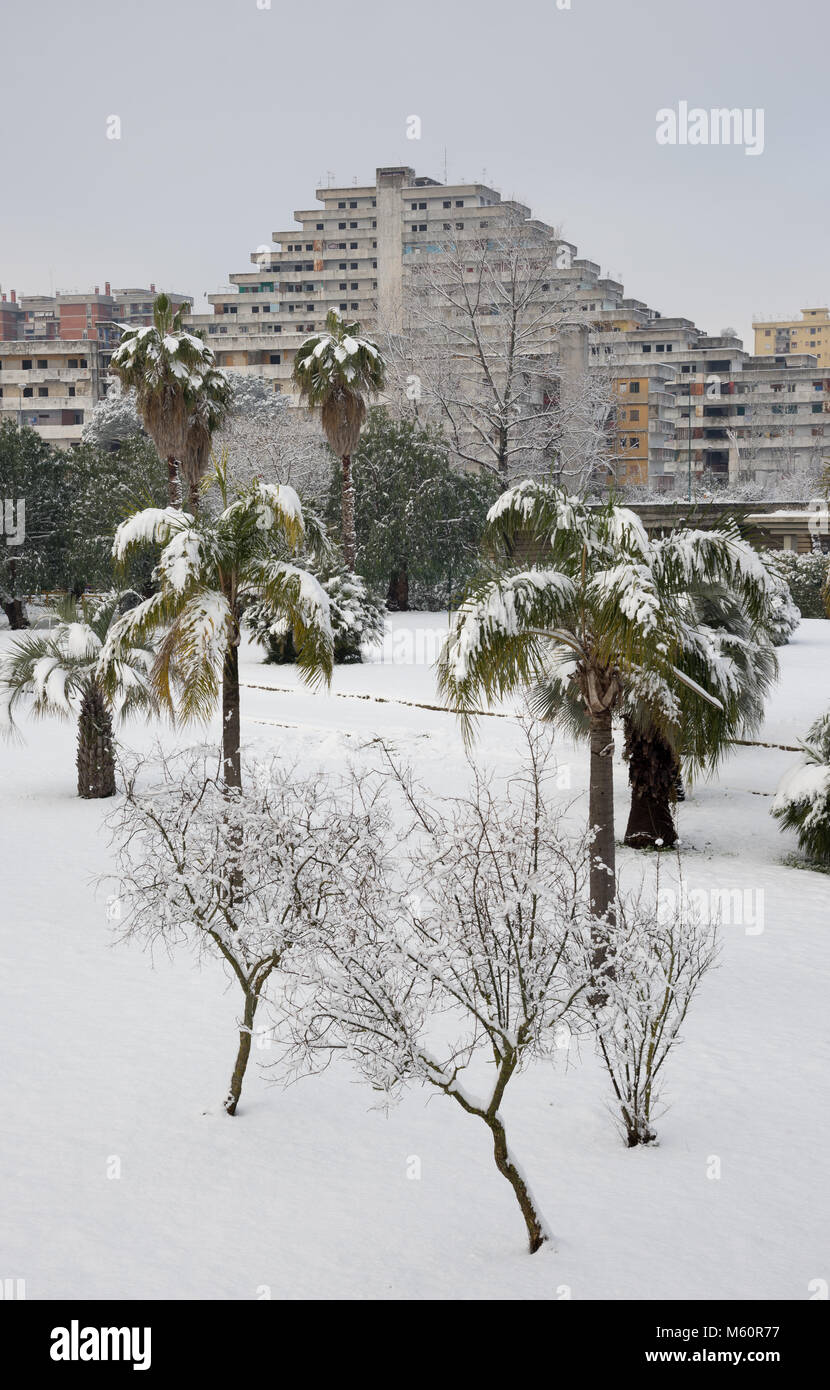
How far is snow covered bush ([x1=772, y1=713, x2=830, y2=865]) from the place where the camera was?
16.1m

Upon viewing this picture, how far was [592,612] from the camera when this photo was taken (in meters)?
12.0

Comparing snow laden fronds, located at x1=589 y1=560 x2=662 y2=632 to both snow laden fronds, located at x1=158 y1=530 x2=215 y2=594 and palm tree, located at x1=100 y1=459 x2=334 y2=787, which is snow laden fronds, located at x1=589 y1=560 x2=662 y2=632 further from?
snow laden fronds, located at x1=158 y1=530 x2=215 y2=594

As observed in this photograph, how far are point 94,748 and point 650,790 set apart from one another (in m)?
8.35

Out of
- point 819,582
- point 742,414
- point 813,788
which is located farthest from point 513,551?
point 742,414

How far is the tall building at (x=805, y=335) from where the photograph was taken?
164 meters

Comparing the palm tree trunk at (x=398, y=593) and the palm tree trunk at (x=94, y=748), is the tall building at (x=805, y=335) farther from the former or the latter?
the palm tree trunk at (x=94, y=748)

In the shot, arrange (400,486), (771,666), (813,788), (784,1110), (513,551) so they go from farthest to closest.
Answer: (400,486) → (771,666) → (813,788) → (513,551) → (784,1110)

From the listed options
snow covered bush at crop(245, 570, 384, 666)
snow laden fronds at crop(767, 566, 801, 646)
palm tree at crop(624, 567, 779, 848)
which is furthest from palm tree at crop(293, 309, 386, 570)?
palm tree at crop(624, 567, 779, 848)

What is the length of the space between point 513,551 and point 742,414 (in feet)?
333

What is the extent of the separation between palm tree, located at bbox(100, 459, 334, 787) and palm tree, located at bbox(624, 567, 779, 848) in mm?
3792

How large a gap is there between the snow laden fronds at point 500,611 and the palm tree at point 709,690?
2.63m

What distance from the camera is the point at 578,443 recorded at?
1941 inches

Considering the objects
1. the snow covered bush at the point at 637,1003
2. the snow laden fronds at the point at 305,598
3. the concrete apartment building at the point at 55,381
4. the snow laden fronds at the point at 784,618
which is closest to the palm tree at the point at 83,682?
the snow laden fronds at the point at 305,598

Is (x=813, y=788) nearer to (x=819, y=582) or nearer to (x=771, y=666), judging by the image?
(x=771, y=666)
